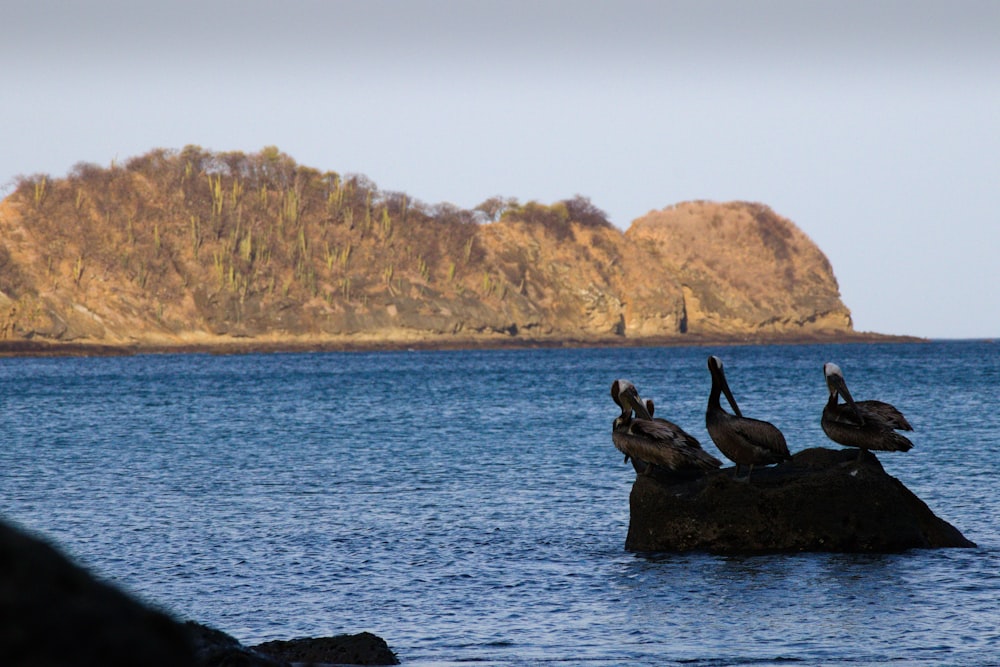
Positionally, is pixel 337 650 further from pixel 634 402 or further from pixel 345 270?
pixel 345 270

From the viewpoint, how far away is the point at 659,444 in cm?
1496

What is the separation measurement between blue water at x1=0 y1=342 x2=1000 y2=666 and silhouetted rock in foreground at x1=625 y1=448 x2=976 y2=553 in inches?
13.7

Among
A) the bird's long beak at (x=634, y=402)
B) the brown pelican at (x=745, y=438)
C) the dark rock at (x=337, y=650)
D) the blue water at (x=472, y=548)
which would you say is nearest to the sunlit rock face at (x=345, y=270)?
the blue water at (x=472, y=548)

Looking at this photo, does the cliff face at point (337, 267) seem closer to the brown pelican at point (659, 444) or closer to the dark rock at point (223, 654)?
the brown pelican at point (659, 444)

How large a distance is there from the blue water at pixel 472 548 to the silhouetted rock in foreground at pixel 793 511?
1.14 ft

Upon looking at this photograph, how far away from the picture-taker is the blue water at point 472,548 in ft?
36.1

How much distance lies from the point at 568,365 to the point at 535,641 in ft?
352

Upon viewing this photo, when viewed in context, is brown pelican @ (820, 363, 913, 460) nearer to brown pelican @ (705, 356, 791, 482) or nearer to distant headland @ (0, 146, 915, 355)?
brown pelican @ (705, 356, 791, 482)

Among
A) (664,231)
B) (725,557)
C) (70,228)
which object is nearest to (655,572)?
(725,557)

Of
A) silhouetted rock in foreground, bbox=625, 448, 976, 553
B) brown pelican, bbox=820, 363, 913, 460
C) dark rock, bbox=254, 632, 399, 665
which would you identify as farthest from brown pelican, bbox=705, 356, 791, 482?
dark rock, bbox=254, 632, 399, 665

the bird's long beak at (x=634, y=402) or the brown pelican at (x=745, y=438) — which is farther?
the bird's long beak at (x=634, y=402)

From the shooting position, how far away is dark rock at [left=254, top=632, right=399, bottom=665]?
936cm

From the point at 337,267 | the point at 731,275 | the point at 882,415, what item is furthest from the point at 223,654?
the point at 731,275

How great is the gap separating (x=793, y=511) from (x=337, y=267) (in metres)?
157
